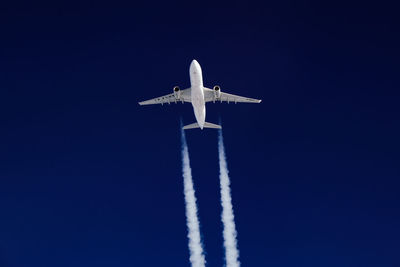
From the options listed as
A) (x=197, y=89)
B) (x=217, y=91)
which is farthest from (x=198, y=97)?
(x=217, y=91)

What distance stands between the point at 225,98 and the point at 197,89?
8.59m

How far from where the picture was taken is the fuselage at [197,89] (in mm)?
101625

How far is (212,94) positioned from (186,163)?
12978 mm

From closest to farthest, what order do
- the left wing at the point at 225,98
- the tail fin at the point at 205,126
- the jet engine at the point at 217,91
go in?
the jet engine at the point at 217,91, the left wing at the point at 225,98, the tail fin at the point at 205,126

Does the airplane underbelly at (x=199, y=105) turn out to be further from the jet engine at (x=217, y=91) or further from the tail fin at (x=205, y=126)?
the jet engine at (x=217, y=91)

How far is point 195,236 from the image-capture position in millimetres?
111312

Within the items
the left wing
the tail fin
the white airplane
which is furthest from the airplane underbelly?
the left wing

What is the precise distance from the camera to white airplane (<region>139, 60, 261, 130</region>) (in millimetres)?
102062

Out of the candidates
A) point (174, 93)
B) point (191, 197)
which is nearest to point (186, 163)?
point (191, 197)

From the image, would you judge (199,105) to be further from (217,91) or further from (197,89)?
(217,91)

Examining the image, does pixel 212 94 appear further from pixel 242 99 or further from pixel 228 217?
pixel 228 217

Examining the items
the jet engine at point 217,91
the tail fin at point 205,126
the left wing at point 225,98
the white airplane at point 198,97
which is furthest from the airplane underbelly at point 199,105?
the jet engine at point 217,91

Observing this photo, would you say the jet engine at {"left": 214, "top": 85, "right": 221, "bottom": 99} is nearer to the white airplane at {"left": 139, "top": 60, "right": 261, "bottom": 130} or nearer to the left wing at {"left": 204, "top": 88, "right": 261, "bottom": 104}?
the white airplane at {"left": 139, "top": 60, "right": 261, "bottom": 130}

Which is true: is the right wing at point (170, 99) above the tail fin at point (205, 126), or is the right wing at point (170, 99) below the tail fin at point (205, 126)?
above
